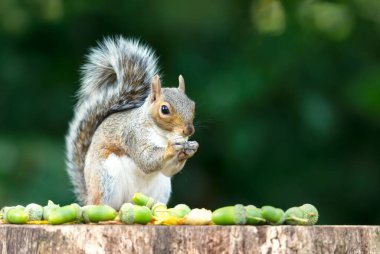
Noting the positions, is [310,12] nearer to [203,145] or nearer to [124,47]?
[203,145]

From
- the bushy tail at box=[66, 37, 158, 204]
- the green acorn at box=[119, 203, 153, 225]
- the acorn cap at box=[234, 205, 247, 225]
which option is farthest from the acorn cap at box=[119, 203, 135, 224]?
the bushy tail at box=[66, 37, 158, 204]

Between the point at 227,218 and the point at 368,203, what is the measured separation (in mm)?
2747

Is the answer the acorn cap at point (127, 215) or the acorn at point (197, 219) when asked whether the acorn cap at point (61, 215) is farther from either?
the acorn at point (197, 219)

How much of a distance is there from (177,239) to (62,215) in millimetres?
269

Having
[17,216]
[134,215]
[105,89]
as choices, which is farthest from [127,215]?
[105,89]

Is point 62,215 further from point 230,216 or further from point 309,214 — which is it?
point 309,214

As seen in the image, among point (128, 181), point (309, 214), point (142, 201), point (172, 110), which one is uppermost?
point (172, 110)

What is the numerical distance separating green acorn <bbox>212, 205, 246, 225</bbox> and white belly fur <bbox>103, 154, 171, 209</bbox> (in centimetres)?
71

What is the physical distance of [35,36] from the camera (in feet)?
15.3

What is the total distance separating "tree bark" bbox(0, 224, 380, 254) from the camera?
1951 millimetres

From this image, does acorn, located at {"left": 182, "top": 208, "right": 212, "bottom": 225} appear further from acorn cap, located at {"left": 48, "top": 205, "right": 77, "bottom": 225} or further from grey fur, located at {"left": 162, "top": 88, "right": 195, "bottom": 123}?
grey fur, located at {"left": 162, "top": 88, "right": 195, "bottom": 123}

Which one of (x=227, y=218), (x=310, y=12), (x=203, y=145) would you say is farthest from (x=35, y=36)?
(x=227, y=218)

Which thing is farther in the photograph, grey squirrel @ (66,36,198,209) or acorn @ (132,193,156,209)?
grey squirrel @ (66,36,198,209)

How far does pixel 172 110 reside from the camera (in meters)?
2.63
